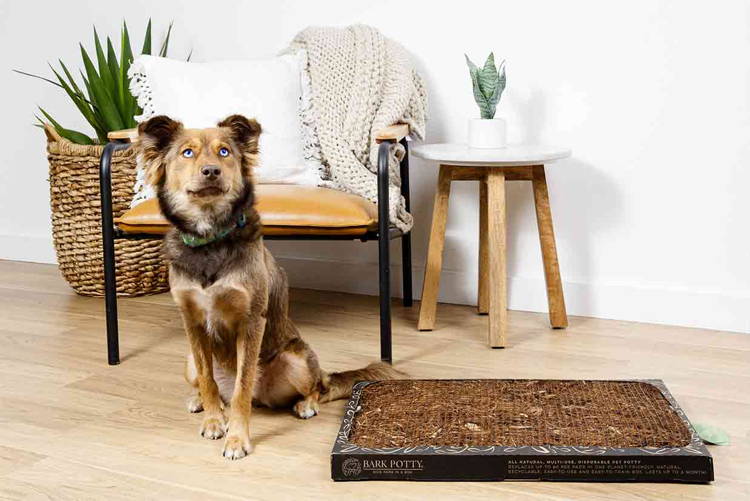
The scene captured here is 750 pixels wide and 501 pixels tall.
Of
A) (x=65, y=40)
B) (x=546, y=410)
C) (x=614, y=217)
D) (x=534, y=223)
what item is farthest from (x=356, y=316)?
(x=65, y=40)

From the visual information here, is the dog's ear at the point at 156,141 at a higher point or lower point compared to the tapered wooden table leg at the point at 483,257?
higher

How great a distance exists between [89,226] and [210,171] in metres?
1.67

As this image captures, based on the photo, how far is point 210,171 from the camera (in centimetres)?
178

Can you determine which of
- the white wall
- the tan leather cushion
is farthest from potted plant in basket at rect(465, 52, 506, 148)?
the tan leather cushion

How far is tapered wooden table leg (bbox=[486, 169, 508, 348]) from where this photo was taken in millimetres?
2607

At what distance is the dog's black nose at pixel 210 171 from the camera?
5.83ft

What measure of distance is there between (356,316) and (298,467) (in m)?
1.28

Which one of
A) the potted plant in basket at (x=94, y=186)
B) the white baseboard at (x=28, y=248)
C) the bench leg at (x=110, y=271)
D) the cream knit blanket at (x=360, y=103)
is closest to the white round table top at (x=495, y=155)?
the cream knit blanket at (x=360, y=103)

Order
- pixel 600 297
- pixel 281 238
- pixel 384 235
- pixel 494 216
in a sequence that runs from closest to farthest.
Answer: pixel 384 235, pixel 281 238, pixel 494 216, pixel 600 297

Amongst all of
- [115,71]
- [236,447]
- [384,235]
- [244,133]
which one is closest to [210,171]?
[244,133]

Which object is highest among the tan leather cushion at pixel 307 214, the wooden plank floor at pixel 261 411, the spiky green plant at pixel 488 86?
the spiky green plant at pixel 488 86

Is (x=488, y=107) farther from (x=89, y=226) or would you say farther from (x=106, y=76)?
(x=89, y=226)

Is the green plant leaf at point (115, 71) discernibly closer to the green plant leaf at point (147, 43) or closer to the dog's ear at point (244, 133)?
the green plant leaf at point (147, 43)

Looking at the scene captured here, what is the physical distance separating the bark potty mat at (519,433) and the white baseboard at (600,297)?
78cm
